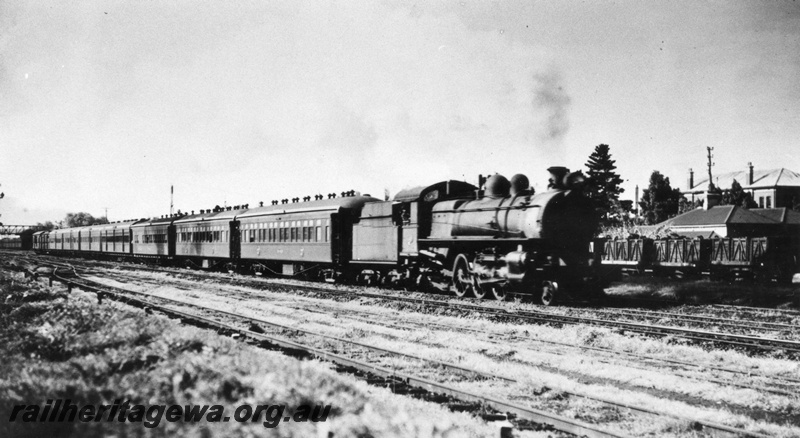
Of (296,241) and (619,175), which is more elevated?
(619,175)

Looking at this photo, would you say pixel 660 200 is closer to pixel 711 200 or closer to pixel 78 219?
pixel 711 200

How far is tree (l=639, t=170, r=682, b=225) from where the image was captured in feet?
218

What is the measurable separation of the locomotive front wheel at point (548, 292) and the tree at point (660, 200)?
184 ft

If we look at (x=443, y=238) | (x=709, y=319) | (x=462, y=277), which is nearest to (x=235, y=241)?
(x=443, y=238)

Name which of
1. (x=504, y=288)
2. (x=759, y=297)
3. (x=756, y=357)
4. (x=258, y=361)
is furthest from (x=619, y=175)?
(x=258, y=361)

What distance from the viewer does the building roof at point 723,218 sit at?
37500 mm

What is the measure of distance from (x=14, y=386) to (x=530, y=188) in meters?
13.9

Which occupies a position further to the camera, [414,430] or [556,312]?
[556,312]

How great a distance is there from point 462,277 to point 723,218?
91.5 feet

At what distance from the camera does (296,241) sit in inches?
1032

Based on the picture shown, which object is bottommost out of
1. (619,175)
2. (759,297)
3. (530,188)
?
(759,297)

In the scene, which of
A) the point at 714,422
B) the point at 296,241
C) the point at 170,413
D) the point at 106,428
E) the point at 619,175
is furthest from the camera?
the point at 619,175

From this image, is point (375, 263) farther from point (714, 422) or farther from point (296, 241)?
point (714, 422)

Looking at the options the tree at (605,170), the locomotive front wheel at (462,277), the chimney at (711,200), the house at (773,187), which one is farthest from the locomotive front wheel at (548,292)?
the house at (773,187)
